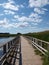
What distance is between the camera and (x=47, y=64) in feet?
34.6

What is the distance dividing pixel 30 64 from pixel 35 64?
1.07ft

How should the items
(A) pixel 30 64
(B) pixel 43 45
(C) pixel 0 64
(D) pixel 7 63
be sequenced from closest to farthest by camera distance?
(C) pixel 0 64 → (D) pixel 7 63 → (A) pixel 30 64 → (B) pixel 43 45

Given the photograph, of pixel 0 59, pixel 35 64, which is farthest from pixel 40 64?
pixel 0 59

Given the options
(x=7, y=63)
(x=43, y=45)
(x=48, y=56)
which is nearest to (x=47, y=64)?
(x=48, y=56)

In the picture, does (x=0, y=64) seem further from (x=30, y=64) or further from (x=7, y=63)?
(x=30, y=64)

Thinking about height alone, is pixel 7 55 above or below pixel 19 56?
above

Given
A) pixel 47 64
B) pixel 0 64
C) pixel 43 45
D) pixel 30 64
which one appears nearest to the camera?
pixel 0 64

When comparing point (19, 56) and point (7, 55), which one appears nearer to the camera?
point (7, 55)

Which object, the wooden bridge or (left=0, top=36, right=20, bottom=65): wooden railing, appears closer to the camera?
(left=0, top=36, right=20, bottom=65): wooden railing

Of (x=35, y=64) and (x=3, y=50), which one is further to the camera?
(x=35, y=64)

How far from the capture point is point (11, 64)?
11.4m

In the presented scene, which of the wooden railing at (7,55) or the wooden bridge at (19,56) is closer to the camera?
the wooden railing at (7,55)

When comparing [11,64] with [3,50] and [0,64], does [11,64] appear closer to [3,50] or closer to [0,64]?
[3,50]

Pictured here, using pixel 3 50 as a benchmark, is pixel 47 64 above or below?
below
